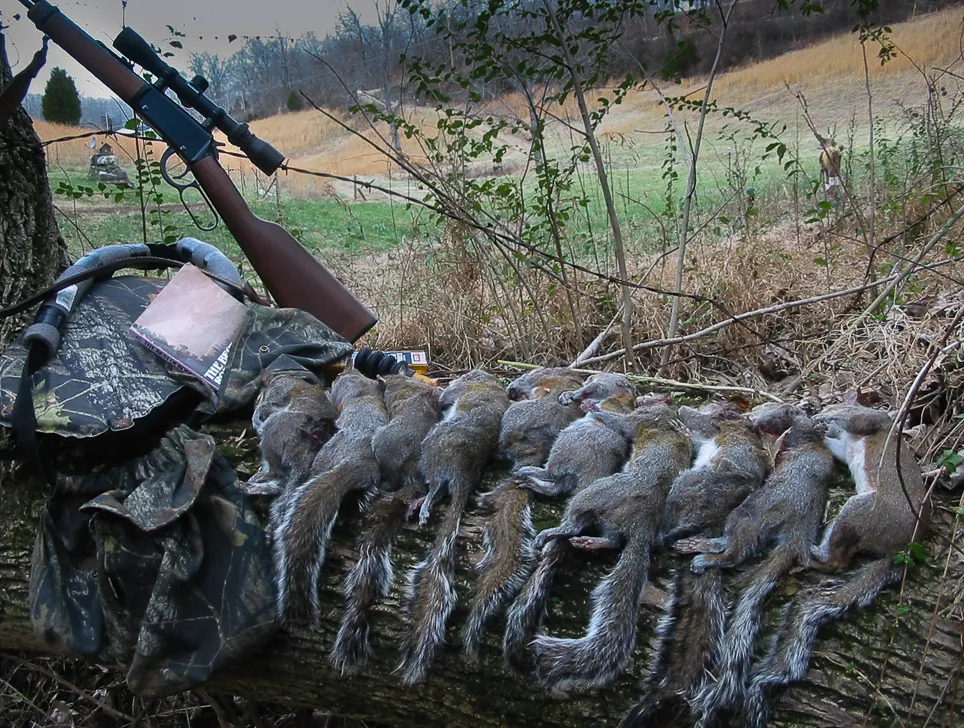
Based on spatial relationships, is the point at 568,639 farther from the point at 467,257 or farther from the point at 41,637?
the point at 467,257

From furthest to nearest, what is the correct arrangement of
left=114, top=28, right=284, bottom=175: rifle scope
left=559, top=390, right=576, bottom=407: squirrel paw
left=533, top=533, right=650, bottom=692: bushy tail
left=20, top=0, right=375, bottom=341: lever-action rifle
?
1. left=114, top=28, right=284, bottom=175: rifle scope
2. left=20, top=0, right=375, bottom=341: lever-action rifle
3. left=559, top=390, right=576, bottom=407: squirrel paw
4. left=533, top=533, right=650, bottom=692: bushy tail

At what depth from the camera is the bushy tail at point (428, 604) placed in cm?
177

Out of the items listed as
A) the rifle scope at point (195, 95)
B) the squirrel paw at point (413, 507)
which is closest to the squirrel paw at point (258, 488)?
the squirrel paw at point (413, 507)

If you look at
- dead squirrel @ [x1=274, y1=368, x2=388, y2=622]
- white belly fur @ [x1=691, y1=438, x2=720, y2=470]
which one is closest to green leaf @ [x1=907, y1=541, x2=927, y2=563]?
white belly fur @ [x1=691, y1=438, x2=720, y2=470]

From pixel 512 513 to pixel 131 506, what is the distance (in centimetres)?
114

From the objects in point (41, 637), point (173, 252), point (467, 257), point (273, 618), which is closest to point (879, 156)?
point (467, 257)

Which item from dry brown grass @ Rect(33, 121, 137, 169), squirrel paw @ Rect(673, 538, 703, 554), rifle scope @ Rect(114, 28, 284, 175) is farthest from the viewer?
dry brown grass @ Rect(33, 121, 137, 169)

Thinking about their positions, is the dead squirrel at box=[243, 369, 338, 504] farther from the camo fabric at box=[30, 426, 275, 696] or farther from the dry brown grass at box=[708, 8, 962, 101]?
the dry brown grass at box=[708, 8, 962, 101]

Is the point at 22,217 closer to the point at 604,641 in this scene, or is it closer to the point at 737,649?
the point at 604,641

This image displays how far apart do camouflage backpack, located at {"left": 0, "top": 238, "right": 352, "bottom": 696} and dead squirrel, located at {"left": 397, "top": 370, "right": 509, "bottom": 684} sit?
435 millimetres

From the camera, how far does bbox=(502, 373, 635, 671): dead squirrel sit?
67.3 inches

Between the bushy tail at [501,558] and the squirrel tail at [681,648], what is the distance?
38 centimetres

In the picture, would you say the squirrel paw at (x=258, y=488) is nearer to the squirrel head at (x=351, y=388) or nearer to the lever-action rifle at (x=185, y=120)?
the squirrel head at (x=351, y=388)

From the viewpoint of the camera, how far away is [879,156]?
5.82 metres
